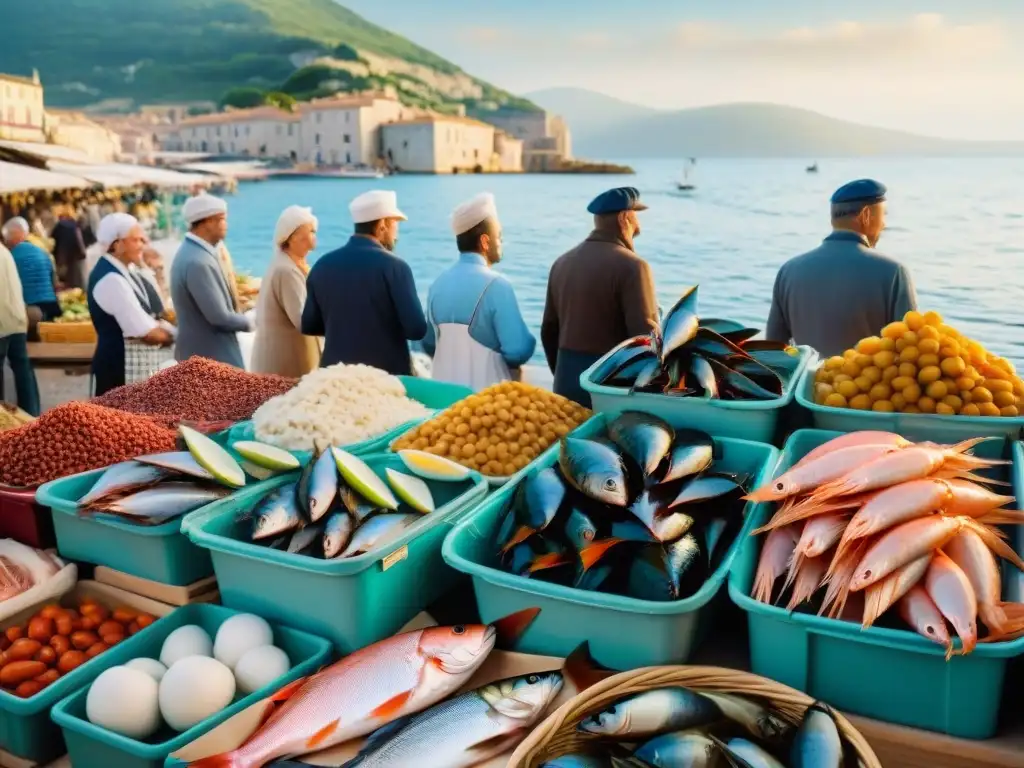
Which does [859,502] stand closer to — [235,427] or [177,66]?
[235,427]

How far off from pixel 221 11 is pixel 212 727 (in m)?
168

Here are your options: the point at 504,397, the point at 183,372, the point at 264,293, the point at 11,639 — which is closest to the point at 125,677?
the point at 11,639

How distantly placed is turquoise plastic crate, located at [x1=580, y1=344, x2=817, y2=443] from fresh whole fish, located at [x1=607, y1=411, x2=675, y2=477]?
17cm

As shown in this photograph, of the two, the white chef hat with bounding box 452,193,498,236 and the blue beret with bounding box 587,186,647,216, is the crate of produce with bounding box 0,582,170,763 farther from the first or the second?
the blue beret with bounding box 587,186,647,216

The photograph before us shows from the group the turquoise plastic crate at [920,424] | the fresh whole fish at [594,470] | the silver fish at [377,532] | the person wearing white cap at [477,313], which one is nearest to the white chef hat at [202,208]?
the person wearing white cap at [477,313]

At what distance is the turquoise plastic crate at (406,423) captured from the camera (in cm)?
235

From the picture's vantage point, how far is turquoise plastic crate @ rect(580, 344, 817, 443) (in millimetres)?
2094

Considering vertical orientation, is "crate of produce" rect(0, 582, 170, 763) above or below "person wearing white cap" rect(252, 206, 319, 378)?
below

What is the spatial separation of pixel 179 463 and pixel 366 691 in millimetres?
861

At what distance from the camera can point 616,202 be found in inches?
151

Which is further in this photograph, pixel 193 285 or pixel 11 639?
pixel 193 285

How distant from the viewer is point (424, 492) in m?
1.96

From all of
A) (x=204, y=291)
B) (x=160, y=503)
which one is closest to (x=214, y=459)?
(x=160, y=503)

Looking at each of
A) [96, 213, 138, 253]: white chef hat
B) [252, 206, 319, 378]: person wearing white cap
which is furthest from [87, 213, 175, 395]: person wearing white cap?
[252, 206, 319, 378]: person wearing white cap
